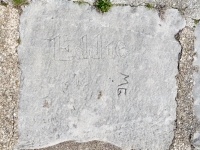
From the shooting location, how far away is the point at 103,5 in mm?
3586

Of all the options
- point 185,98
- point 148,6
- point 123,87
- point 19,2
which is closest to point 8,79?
point 19,2

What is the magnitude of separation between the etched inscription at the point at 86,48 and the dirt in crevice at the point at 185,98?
66 centimetres

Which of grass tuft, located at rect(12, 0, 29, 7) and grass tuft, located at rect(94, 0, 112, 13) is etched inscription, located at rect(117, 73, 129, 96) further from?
grass tuft, located at rect(12, 0, 29, 7)

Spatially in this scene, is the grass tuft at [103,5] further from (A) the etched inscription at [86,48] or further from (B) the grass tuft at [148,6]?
(B) the grass tuft at [148,6]

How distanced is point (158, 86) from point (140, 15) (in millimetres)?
773

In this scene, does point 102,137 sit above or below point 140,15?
below

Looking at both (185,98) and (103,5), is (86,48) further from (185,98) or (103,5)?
(185,98)

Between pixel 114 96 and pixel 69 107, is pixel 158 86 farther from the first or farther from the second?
pixel 69 107

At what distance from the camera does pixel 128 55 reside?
3611 millimetres

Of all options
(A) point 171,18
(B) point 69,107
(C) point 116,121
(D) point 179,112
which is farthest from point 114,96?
(A) point 171,18

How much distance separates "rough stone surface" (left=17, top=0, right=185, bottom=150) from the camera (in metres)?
3.52

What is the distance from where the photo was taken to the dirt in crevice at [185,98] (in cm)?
372

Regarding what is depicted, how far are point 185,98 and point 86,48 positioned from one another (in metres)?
1.20

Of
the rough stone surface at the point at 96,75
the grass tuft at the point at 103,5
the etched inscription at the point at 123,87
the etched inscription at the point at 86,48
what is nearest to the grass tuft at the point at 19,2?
the rough stone surface at the point at 96,75
